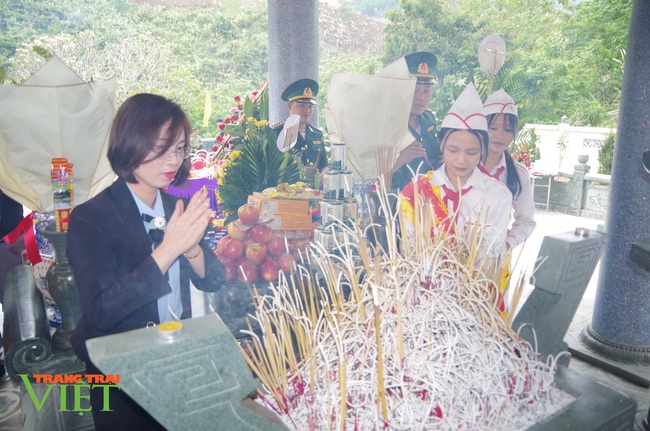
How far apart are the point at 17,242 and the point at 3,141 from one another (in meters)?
0.78

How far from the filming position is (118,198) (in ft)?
3.81

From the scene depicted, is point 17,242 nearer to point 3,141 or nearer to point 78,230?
point 3,141

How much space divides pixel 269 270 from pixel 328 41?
427 inches

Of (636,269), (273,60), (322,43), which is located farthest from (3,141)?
(322,43)

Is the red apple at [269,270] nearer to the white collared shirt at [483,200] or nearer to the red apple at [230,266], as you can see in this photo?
the red apple at [230,266]

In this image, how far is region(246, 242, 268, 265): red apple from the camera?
1.73m

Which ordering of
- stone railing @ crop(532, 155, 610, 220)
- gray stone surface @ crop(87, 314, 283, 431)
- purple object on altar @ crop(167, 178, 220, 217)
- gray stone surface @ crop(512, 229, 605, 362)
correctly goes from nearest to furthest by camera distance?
gray stone surface @ crop(87, 314, 283, 431) → gray stone surface @ crop(512, 229, 605, 362) → purple object on altar @ crop(167, 178, 220, 217) → stone railing @ crop(532, 155, 610, 220)

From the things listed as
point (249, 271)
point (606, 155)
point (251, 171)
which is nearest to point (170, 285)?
point (249, 271)

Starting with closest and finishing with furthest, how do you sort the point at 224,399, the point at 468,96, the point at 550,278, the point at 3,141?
1. the point at 224,399
2. the point at 550,278
3. the point at 3,141
4. the point at 468,96

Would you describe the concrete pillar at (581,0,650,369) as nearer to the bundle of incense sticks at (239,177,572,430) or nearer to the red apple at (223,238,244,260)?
the bundle of incense sticks at (239,177,572,430)

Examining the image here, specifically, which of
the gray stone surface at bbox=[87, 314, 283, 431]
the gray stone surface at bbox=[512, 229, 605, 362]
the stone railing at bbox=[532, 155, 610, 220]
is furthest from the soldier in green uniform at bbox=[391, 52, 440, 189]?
the stone railing at bbox=[532, 155, 610, 220]

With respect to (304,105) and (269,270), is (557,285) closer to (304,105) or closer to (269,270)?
(269,270)

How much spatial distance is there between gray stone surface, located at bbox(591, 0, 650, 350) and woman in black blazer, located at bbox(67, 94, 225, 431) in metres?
2.37

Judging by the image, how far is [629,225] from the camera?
2.60 metres
